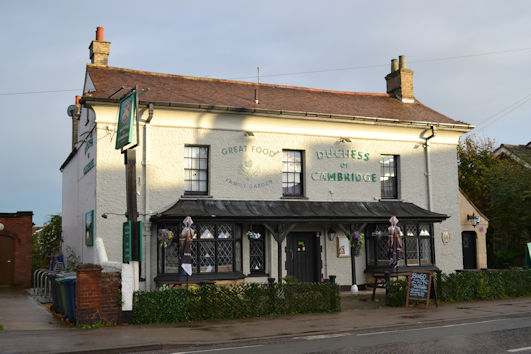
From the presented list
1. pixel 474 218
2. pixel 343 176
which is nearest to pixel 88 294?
pixel 343 176

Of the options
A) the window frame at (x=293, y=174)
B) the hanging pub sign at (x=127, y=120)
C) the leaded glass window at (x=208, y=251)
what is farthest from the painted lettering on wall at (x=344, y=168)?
the hanging pub sign at (x=127, y=120)

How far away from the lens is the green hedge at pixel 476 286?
15641 millimetres

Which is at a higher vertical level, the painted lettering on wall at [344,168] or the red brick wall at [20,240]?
the painted lettering on wall at [344,168]

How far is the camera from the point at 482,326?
11.9m

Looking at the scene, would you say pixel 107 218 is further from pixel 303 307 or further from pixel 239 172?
pixel 303 307

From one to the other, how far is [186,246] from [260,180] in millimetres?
4380

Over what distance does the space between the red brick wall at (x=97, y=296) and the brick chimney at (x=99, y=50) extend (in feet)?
33.8

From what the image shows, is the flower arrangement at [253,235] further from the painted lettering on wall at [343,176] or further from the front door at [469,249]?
the front door at [469,249]

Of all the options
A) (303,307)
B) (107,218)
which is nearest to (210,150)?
(107,218)

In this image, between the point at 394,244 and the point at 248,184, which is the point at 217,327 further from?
the point at 394,244

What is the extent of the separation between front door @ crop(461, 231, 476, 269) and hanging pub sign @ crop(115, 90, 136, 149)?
54.7ft

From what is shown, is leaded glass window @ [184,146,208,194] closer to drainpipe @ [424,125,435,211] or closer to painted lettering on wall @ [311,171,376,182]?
painted lettering on wall @ [311,171,376,182]

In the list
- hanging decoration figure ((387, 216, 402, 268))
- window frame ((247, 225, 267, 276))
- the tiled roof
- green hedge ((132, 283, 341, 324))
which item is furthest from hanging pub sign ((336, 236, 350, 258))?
green hedge ((132, 283, 341, 324))

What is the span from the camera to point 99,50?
20.3m
